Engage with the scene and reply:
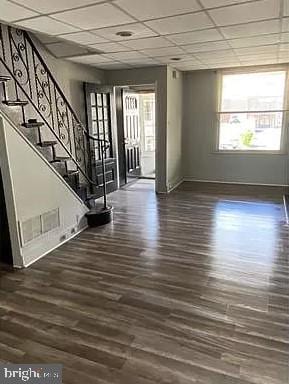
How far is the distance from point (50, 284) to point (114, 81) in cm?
458

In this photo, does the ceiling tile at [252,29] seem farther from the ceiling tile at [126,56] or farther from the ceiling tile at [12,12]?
the ceiling tile at [12,12]

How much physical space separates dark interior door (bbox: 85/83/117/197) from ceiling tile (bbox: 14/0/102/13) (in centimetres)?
291

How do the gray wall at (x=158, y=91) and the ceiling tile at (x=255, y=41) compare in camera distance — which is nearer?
the ceiling tile at (x=255, y=41)

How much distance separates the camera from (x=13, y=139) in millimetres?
3098

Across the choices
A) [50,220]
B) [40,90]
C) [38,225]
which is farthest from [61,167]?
[40,90]

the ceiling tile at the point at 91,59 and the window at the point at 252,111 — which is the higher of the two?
the ceiling tile at the point at 91,59

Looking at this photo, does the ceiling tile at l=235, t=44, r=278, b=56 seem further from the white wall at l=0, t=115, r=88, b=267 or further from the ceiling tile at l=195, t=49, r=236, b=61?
the white wall at l=0, t=115, r=88, b=267

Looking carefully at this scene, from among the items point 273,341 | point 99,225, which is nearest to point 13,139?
point 99,225

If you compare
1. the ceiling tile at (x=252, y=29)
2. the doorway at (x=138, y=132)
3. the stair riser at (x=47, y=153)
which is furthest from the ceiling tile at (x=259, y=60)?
the stair riser at (x=47, y=153)

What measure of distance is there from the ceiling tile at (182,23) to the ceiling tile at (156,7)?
0.50 ft

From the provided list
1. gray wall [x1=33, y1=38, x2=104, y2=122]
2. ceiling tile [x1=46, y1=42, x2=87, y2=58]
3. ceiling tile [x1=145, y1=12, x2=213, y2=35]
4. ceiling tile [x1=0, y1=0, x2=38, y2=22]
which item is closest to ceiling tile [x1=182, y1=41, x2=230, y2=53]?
ceiling tile [x1=145, y1=12, x2=213, y2=35]

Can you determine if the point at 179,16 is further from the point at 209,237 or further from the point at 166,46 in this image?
the point at 209,237

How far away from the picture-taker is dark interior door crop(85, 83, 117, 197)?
223 inches

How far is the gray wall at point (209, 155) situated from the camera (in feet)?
22.3
